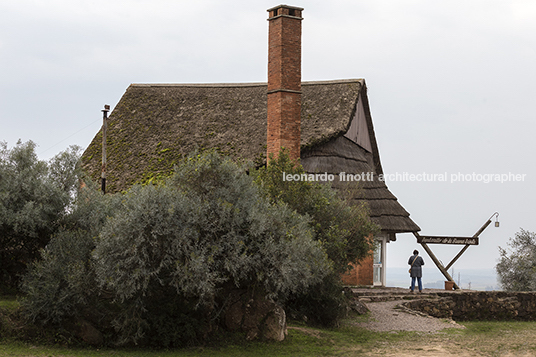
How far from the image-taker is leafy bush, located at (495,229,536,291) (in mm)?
27031

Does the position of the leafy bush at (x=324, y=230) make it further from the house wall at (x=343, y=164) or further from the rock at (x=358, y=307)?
the house wall at (x=343, y=164)

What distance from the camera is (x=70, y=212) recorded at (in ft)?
48.0

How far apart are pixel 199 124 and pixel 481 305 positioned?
15.7m

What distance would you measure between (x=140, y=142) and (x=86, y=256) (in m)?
17.0

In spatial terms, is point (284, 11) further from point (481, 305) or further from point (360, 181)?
point (481, 305)

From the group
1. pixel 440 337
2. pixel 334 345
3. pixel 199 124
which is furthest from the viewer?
pixel 199 124

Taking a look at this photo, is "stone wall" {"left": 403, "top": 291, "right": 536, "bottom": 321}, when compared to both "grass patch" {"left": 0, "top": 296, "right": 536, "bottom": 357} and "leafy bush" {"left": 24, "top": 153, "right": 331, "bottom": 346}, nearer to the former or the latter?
"grass patch" {"left": 0, "top": 296, "right": 536, "bottom": 357}

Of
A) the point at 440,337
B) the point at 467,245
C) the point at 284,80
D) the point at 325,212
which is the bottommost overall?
the point at 440,337

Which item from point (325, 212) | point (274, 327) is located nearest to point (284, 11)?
point (325, 212)

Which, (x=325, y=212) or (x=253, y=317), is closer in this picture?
(x=253, y=317)

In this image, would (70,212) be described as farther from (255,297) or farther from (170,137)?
(170,137)

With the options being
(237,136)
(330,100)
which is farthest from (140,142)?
(330,100)

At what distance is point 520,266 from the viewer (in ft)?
89.9

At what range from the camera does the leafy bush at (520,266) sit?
27031 mm
